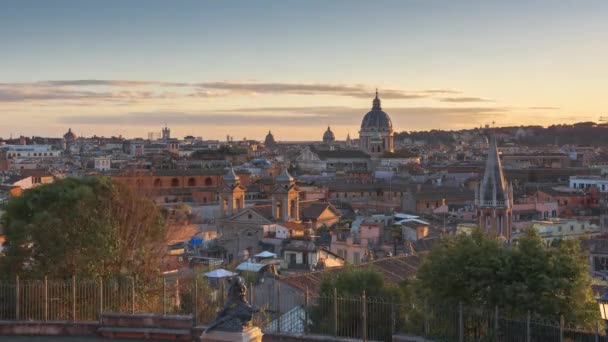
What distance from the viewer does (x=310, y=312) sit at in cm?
1239

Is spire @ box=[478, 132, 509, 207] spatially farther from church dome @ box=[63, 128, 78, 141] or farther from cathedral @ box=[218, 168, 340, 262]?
church dome @ box=[63, 128, 78, 141]

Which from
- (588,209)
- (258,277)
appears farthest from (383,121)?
(258,277)

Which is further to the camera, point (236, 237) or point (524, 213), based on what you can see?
point (524, 213)

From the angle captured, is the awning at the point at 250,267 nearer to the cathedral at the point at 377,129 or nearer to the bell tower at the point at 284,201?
the bell tower at the point at 284,201

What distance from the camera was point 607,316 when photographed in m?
12.1

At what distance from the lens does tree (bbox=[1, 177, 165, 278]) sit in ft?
45.4

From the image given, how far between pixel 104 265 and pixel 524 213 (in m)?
30.1

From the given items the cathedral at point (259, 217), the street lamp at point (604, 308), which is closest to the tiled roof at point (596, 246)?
the cathedral at point (259, 217)

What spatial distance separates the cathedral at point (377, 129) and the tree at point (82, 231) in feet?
304

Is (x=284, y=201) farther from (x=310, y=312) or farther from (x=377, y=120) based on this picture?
(x=377, y=120)

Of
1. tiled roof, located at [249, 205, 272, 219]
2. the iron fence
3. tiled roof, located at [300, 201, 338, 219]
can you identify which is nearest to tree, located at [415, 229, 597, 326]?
the iron fence

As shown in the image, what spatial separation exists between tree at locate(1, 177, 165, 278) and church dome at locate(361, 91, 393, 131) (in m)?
95.4

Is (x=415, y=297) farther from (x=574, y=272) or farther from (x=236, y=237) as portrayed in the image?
(x=236, y=237)

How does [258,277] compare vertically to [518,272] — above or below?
below
